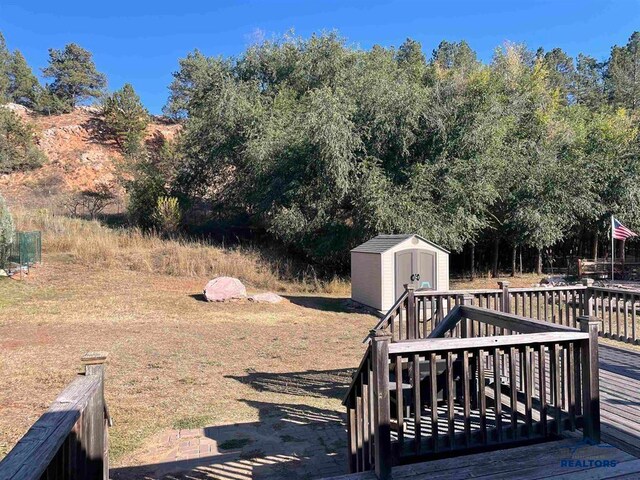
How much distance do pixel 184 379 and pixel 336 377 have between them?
2086 millimetres

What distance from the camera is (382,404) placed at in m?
2.53

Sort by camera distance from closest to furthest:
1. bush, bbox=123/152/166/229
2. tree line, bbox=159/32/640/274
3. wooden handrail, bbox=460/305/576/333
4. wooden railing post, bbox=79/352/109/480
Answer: wooden railing post, bbox=79/352/109/480
wooden handrail, bbox=460/305/576/333
tree line, bbox=159/32/640/274
bush, bbox=123/152/166/229

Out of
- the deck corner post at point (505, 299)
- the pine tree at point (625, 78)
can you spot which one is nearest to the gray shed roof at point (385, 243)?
the deck corner post at point (505, 299)

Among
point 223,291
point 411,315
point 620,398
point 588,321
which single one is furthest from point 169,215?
point 588,321

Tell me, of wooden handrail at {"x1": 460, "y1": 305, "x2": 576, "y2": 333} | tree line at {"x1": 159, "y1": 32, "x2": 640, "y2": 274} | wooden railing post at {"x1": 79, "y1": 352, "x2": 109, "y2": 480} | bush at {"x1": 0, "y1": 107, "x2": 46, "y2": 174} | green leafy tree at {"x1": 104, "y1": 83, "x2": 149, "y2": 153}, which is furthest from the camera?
green leafy tree at {"x1": 104, "y1": 83, "x2": 149, "y2": 153}

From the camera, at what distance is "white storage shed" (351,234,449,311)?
12.3 m

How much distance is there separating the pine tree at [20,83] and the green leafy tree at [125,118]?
8.84m

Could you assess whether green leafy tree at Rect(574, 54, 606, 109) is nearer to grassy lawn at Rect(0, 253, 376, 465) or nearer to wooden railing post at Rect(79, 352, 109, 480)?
grassy lawn at Rect(0, 253, 376, 465)

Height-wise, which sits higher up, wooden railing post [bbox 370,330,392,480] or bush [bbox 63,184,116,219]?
bush [bbox 63,184,116,219]

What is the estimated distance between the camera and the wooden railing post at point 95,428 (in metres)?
2.51

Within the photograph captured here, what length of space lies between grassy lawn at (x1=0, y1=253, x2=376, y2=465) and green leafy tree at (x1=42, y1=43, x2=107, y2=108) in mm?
35572

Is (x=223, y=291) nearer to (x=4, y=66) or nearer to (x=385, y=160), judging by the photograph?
(x=385, y=160)

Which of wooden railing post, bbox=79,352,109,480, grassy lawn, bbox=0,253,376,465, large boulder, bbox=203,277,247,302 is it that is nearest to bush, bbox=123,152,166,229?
grassy lawn, bbox=0,253,376,465

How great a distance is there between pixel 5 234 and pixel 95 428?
47.9 feet
